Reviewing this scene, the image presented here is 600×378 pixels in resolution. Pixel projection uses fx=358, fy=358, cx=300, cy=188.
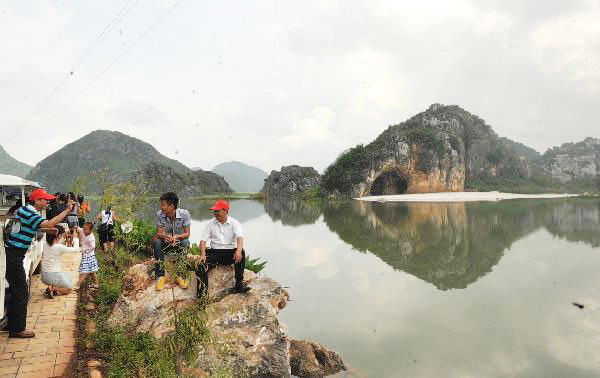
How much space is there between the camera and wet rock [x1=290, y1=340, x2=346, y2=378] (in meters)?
5.95

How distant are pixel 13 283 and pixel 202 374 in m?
2.91

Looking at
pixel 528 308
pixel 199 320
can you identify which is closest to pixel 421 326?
pixel 528 308

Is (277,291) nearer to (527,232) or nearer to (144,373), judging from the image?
(144,373)

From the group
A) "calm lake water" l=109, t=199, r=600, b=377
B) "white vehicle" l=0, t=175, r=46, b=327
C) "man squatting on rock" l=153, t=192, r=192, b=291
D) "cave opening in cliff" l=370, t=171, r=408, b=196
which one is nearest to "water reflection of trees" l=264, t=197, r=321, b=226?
"calm lake water" l=109, t=199, r=600, b=377

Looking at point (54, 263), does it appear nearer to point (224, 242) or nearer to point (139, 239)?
point (224, 242)

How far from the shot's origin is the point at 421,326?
7.42m

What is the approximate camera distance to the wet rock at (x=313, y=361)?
595cm

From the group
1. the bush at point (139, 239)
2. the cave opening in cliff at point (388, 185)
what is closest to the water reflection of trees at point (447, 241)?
the bush at point (139, 239)

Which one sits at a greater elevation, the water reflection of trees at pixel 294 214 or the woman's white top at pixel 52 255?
the woman's white top at pixel 52 255

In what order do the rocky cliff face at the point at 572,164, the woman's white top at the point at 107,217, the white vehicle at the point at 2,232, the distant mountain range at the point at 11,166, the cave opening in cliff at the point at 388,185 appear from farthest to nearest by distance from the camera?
the distant mountain range at the point at 11,166 < the rocky cliff face at the point at 572,164 < the cave opening in cliff at the point at 388,185 < the woman's white top at the point at 107,217 < the white vehicle at the point at 2,232

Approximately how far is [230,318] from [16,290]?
2.94 metres

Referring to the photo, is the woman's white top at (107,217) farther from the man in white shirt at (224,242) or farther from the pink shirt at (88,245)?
the man in white shirt at (224,242)

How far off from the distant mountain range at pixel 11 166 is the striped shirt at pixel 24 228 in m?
173

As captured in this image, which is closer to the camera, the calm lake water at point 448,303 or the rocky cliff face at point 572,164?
the calm lake water at point 448,303
